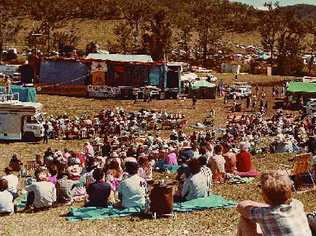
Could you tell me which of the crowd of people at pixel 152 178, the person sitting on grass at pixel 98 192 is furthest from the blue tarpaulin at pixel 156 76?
the person sitting on grass at pixel 98 192

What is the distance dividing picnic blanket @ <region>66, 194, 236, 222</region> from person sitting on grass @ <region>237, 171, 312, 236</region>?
21.0 feet

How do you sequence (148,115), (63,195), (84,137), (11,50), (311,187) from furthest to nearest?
(11,50) < (148,115) < (84,137) < (311,187) < (63,195)

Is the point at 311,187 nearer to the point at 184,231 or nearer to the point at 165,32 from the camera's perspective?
the point at 184,231

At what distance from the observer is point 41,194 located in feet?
43.4

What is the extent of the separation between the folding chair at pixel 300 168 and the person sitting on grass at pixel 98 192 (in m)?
4.47

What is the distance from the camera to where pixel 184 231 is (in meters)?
11.4

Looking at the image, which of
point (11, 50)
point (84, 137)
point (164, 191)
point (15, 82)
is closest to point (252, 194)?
point (164, 191)

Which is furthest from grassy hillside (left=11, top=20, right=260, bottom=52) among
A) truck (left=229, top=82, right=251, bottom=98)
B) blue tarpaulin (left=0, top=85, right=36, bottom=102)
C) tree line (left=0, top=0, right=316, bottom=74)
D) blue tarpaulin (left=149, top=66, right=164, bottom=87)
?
blue tarpaulin (left=0, top=85, right=36, bottom=102)

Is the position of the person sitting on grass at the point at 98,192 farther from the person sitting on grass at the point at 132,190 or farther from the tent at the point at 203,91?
the tent at the point at 203,91

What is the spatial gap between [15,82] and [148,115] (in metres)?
19.1

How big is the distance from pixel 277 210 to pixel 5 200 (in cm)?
822

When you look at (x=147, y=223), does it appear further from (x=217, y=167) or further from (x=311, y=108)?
(x=311, y=108)

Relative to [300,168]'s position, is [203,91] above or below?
below

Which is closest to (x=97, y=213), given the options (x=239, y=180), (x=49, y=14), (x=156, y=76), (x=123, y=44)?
(x=239, y=180)
